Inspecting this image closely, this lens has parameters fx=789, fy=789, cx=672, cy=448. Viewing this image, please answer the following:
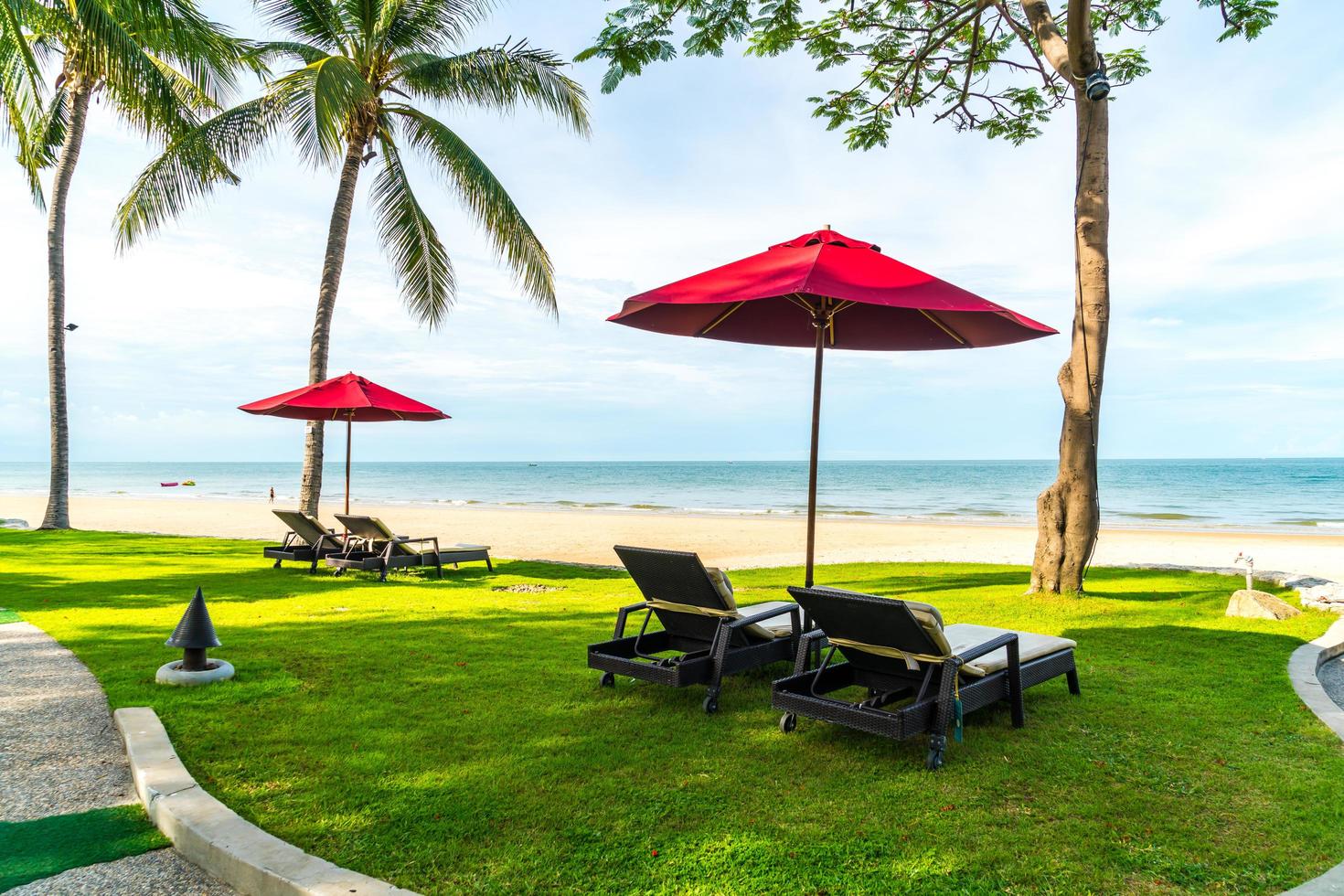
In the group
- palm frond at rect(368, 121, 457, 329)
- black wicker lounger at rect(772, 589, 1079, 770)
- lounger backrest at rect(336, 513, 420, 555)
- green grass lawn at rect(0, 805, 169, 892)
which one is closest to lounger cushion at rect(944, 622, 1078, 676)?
black wicker lounger at rect(772, 589, 1079, 770)

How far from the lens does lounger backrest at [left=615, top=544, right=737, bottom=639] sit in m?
4.31

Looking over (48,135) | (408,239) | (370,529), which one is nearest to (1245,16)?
(370,529)

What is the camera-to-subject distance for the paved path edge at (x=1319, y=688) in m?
2.34

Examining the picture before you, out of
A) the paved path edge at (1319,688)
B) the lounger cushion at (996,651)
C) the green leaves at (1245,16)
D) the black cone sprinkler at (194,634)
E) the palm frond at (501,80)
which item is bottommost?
the paved path edge at (1319,688)

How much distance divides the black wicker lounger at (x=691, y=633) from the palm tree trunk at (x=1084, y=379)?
4.04 metres

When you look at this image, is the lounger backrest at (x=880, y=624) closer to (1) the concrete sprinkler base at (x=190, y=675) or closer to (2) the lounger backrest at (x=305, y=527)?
(1) the concrete sprinkler base at (x=190, y=675)

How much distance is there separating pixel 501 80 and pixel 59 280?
9.69m

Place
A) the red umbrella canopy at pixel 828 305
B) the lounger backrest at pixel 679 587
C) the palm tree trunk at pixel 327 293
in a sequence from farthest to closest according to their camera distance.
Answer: the palm tree trunk at pixel 327 293 → the lounger backrest at pixel 679 587 → the red umbrella canopy at pixel 828 305

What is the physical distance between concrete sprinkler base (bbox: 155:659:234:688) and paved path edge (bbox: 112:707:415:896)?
127 cm

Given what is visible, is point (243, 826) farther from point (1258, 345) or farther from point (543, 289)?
point (1258, 345)

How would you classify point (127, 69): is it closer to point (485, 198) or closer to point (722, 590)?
point (485, 198)

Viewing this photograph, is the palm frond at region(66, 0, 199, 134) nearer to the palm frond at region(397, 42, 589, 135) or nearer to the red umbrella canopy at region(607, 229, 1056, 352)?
the palm frond at region(397, 42, 589, 135)

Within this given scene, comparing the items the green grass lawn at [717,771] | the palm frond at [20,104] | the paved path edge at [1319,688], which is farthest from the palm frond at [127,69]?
the paved path edge at [1319,688]

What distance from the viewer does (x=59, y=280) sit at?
15367 millimetres
